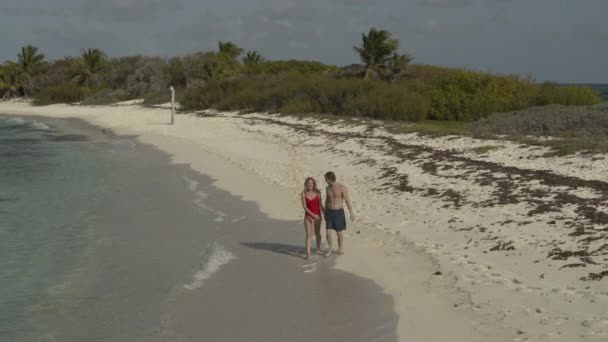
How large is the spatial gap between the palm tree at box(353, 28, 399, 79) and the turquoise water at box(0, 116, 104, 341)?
70.6ft

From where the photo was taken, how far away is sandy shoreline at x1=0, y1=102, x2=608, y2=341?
7.10 meters

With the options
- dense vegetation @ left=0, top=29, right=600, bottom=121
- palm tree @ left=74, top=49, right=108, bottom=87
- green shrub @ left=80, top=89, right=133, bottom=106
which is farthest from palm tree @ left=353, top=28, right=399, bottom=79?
palm tree @ left=74, top=49, right=108, bottom=87

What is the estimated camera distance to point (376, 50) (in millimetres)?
43719

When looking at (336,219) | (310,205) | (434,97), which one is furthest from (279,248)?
(434,97)

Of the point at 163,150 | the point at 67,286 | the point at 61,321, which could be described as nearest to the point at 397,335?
the point at 61,321

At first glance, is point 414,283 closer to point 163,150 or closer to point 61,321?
point 61,321

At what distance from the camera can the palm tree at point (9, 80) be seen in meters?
79.1

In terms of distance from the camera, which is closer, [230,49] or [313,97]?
[313,97]

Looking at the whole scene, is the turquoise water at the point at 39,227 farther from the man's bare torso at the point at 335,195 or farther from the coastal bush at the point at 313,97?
the coastal bush at the point at 313,97

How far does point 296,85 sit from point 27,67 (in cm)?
5389

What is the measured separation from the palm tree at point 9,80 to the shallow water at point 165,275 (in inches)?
2672

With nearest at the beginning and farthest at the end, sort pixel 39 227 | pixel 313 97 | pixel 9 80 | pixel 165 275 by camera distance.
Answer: pixel 165 275, pixel 39 227, pixel 313 97, pixel 9 80

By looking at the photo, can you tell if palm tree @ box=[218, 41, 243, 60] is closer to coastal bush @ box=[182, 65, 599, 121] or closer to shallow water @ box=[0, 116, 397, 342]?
coastal bush @ box=[182, 65, 599, 121]

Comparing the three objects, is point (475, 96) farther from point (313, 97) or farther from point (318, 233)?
point (318, 233)
